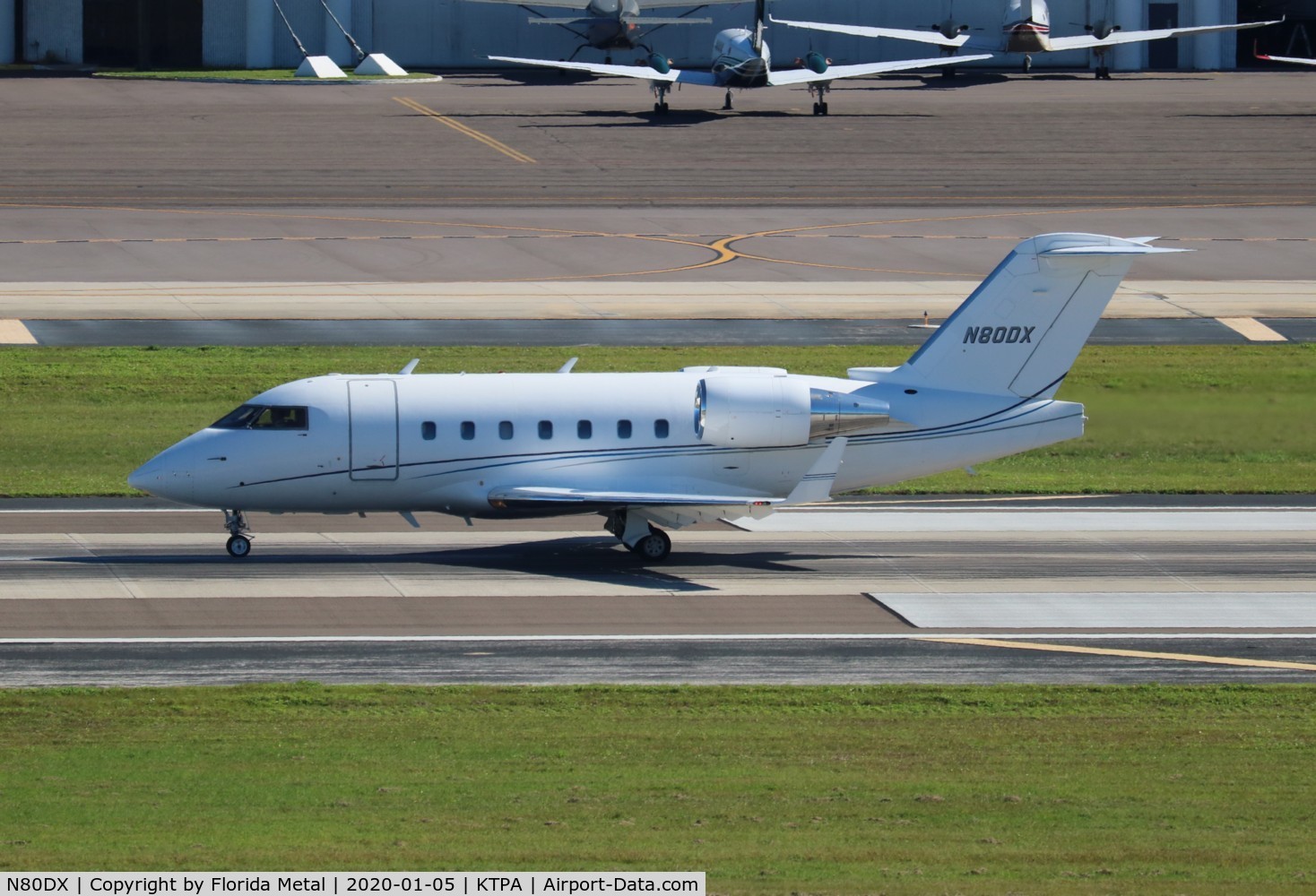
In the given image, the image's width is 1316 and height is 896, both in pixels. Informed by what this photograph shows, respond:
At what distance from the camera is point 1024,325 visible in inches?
1287

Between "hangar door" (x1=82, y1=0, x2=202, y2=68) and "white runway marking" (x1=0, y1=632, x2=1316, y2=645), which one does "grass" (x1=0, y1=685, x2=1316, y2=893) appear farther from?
"hangar door" (x1=82, y1=0, x2=202, y2=68)

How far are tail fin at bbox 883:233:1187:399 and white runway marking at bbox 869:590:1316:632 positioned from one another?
4.64 metres

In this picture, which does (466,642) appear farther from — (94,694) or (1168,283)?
(1168,283)

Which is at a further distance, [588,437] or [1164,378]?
[1164,378]

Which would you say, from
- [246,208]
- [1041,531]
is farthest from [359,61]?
[1041,531]

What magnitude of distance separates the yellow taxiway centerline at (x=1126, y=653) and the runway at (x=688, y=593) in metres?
0.09

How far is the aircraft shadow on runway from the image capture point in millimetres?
31562

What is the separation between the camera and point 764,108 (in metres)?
106

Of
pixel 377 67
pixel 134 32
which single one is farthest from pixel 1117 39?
pixel 134 32

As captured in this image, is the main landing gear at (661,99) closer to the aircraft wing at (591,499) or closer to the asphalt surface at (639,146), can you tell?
the asphalt surface at (639,146)

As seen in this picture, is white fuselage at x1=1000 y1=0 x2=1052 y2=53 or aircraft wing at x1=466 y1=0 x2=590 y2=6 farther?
white fuselage at x1=1000 y1=0 x2=1052 y2=53

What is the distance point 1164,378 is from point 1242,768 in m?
26.5

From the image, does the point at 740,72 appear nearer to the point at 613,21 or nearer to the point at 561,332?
the point at 613,21

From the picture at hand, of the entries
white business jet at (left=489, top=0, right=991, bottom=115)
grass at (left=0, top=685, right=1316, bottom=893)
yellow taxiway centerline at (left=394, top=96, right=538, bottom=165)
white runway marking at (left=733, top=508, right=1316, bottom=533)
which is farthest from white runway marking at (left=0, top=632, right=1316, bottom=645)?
white business jet at (left=489, top=0, right=991, bottom=115)
